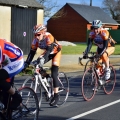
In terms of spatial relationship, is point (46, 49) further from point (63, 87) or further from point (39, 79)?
point (63, 87)

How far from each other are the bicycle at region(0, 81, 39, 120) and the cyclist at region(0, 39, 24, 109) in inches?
3.5

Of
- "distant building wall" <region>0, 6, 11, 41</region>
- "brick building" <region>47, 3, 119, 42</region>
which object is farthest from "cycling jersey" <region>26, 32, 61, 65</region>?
"brick building" <region>47, 3, 119, 42</region>

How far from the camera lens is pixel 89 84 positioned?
29.1 ft

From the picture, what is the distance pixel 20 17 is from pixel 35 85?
17692 mm

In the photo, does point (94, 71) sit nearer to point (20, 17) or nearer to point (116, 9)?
point (20, 17)

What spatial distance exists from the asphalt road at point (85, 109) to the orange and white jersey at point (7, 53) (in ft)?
6.71

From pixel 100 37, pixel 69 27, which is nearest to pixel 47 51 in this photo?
pixel 100 37

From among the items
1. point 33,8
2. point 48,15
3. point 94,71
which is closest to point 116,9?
point 48,15

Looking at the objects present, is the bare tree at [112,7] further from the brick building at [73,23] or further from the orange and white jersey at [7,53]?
the orange and white jersey at [7,53]

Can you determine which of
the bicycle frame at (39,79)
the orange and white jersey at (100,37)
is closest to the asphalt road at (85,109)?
the bicycle frame at (39,79)

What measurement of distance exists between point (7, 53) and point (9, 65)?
0.19 meters

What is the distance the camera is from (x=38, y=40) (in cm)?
737

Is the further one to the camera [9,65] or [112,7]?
[112,7]

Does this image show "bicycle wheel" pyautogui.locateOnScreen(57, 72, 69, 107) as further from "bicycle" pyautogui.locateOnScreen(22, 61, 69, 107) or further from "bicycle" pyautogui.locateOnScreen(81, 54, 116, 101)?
"bicycle" pyautogui.locateOnScreen(81, 54, 116, 101)
